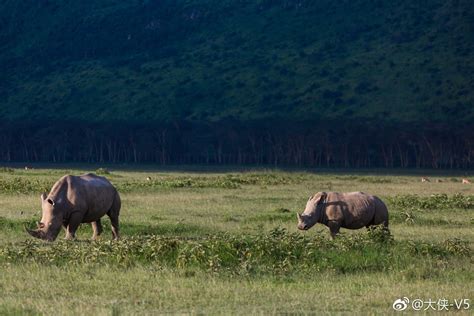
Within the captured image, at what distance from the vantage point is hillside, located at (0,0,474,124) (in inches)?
4304

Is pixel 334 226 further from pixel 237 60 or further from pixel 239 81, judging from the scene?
pixel 237 60

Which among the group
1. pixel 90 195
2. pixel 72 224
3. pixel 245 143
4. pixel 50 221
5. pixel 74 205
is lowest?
pixel 72 224

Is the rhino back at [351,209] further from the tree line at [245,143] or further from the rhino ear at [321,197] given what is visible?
the tree line at [245,143]

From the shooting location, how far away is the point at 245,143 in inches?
3954

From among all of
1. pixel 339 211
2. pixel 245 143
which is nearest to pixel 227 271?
pixel 339 211

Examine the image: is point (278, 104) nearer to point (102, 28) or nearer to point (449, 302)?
point (102, 28)

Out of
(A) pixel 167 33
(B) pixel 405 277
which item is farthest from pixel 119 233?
(A) pixel 167 33

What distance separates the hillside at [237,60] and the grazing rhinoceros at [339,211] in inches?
3034

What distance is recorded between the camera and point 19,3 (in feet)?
491

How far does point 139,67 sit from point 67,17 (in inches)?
909

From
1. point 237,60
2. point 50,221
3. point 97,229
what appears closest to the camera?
point 50,221

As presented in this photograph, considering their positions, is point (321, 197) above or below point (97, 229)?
above

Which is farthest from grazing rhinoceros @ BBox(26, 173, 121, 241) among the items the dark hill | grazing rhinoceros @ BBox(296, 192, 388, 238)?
the dark hill

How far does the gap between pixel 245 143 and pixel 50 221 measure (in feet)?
253
